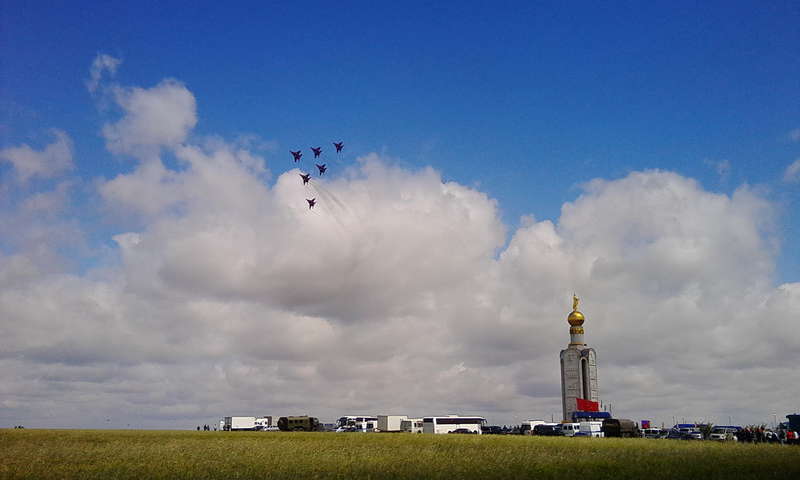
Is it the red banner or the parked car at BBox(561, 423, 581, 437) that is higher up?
the red banner

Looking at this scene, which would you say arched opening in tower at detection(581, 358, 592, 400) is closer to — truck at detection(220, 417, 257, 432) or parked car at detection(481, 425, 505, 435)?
parked car at detection(481, 425, 505, 435)

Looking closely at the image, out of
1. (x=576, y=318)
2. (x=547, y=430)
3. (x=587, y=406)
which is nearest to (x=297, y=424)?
(x=547, y=430)

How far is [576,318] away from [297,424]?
74693mm

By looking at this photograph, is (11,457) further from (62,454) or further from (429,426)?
(429,426)

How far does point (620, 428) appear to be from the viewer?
88.4 meters

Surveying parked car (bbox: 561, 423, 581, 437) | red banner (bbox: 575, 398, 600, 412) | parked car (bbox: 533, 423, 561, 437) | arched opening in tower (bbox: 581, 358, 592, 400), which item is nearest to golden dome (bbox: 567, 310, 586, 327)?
arched opening in tower (bbox: 581, 358, 592, 400)

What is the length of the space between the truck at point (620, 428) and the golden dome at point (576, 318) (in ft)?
231

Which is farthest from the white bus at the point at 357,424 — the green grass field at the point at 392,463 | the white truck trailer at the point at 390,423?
the green grass field at the point at 392,463

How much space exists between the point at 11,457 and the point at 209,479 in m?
18.3

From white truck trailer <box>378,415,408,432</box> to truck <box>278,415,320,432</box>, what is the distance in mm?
16808

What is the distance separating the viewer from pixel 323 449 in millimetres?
48625

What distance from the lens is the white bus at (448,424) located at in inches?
4611

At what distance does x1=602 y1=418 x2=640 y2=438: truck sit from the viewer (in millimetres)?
88438

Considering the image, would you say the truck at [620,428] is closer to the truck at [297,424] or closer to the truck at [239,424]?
the truck at [297,424]
